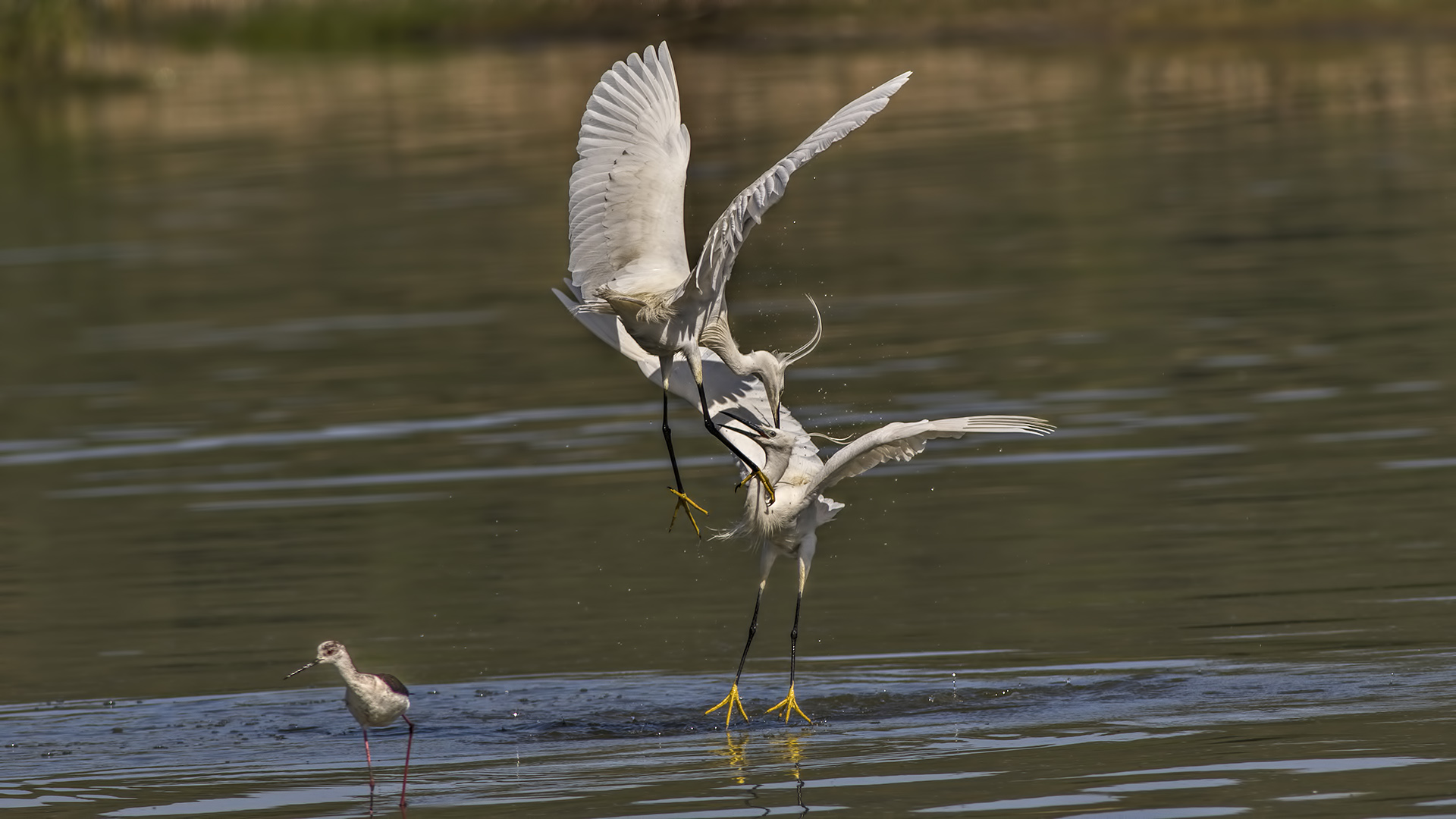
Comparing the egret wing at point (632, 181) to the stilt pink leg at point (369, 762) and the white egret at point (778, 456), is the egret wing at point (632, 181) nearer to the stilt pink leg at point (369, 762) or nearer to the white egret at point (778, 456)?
the white egret at point (778, 456)

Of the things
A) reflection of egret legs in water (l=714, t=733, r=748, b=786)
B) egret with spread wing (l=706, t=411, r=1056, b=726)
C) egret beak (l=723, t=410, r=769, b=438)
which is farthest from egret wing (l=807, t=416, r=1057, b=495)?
reflection of egret legs in water (l=714, t=733, r=748, b=786)

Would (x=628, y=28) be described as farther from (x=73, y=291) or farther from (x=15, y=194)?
(x=73, y=291)

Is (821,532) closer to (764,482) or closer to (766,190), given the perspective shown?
(764,482)

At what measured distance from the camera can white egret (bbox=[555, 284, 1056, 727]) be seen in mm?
10195

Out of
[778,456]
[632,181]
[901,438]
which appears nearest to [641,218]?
[632,181]

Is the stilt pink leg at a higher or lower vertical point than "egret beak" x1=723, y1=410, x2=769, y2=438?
lower

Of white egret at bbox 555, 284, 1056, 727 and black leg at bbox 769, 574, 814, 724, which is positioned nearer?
white egret at bbox 555, 284, 1056, 727

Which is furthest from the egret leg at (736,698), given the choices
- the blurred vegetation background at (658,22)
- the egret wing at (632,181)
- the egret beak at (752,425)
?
the blurred vegetation background at (658,22)

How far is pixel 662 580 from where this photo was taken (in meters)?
13.0

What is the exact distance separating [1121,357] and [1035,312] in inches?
96.1

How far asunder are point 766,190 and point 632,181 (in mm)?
1403

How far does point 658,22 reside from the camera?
6619 centimetres

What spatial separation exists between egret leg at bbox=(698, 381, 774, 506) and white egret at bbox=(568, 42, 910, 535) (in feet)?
0.04

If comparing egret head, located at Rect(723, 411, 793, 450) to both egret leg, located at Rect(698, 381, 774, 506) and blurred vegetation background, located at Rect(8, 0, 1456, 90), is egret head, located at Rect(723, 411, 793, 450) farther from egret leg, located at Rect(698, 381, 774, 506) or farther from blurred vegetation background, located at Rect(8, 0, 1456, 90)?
blurred vegetation background, located at Rect(8, 0, 1456, 90)
